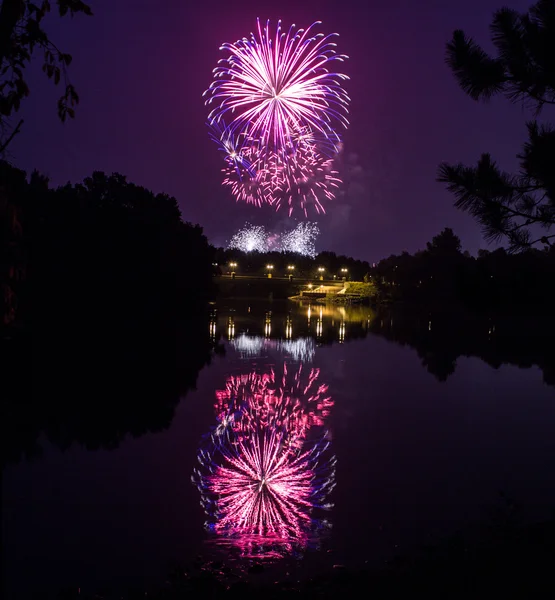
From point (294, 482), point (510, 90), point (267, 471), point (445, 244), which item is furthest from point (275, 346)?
point (445, 244)

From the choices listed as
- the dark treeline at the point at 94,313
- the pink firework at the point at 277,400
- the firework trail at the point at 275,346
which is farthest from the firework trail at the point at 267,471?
the firework trail at the point at 275,346

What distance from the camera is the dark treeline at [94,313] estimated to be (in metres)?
14.8

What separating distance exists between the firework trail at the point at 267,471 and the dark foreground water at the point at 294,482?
1.7 inches

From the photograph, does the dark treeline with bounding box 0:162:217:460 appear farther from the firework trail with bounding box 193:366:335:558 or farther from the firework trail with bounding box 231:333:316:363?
the firework trail with bounding box 193:366:335:558

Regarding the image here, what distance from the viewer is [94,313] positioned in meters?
39.1

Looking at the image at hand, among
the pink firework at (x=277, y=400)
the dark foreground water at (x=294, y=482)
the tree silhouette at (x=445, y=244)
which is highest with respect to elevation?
the tree silhouette at (x=445, y=244)

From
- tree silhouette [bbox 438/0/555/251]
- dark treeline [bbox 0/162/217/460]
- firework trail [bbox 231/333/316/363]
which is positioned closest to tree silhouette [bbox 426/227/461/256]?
dark treeline [bbox 0/162/217/460]

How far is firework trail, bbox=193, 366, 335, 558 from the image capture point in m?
8.88

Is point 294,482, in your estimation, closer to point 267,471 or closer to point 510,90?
point 267,471

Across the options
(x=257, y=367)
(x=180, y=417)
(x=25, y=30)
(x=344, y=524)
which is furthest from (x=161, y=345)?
(x=25, y=30)

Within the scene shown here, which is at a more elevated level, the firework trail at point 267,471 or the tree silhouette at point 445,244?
the tree silhouette at point 445,244

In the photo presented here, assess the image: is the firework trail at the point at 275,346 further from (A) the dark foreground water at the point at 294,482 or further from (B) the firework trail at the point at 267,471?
(B) the firework trail at the point at 267,471

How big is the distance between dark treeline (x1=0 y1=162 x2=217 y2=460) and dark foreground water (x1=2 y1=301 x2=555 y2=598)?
131 centimetres

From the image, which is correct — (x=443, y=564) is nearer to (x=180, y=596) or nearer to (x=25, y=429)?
(x=180, y=596)
